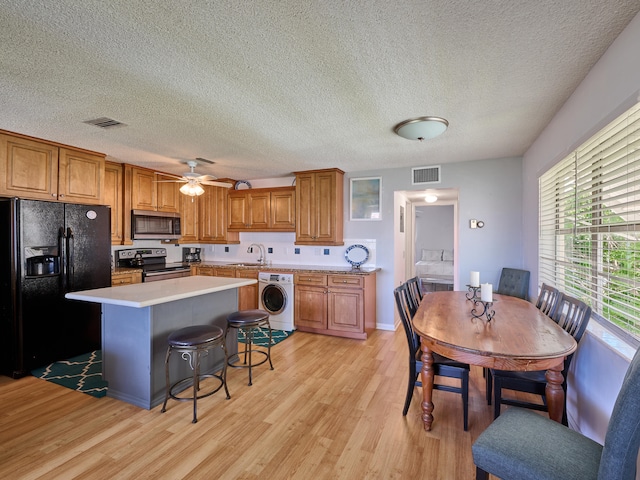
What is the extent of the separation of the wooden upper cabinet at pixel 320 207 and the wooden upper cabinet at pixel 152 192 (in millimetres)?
1945

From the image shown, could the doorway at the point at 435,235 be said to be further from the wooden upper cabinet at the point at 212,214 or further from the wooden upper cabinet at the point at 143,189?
the wooden upper cabinet at the point at 143,189

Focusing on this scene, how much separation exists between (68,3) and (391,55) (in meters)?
1.51

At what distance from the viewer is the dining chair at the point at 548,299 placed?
93.9 inches

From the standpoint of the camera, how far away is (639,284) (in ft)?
4.76

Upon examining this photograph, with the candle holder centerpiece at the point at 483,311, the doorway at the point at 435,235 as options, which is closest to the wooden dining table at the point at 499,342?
the candle holder centerpiece at the point at 483,311

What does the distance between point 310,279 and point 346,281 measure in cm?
51

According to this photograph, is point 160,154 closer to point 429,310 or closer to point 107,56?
point 107,56

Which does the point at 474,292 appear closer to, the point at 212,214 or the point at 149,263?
the point at 212,214

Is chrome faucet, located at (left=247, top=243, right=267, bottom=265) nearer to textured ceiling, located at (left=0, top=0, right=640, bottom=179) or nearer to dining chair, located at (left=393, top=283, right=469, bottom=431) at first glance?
textured ceiling, located at (left=0, top=0, right=640, bottom=179)

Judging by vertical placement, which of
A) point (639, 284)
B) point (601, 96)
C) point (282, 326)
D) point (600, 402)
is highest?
point (601, 96)

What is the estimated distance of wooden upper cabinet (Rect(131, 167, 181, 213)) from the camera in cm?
427

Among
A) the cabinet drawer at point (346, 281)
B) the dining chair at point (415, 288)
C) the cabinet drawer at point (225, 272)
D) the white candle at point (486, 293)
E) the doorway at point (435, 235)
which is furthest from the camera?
the doorway at point (435, 235)

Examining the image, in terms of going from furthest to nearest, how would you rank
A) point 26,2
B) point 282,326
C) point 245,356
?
point 282,326 → point 245,356 → point 26,2

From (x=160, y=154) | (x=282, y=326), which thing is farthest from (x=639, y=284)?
(x=160, y=154)
